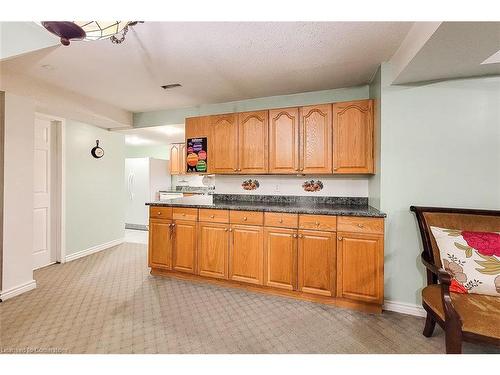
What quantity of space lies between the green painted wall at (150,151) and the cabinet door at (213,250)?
4.23 metres

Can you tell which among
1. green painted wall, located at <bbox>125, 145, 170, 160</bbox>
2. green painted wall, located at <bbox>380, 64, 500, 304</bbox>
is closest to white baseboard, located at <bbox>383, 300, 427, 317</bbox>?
green painted wall, located at <bbox>380, 64, 500, 304</bbox>

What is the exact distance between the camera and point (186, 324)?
77.4 inches

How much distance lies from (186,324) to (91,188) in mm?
3028

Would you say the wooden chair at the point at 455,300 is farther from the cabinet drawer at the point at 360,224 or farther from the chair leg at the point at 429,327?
the cabinet drawer at the point at 360,224

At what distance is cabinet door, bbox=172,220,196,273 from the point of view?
2.79 m

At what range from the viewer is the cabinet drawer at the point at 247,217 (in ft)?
8.23

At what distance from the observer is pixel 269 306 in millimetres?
2285

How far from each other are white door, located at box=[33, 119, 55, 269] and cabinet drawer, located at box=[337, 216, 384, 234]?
12.7 ft

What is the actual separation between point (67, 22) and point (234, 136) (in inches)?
80.3

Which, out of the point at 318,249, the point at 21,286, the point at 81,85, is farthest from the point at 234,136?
the point at 21,286

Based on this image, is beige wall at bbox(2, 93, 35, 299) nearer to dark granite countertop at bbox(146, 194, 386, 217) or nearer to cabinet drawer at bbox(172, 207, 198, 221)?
dark granite countertop at bbox(146, 194, 386, 217)

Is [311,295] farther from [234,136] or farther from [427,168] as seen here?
[234,136]

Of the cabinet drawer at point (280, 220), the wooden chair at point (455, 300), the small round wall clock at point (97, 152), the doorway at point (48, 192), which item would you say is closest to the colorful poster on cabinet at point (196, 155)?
the cabinet drawer at point (280, 220)

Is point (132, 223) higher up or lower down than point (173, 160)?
lower down
